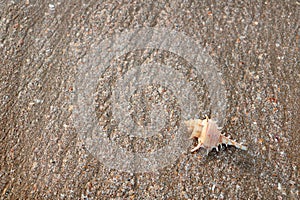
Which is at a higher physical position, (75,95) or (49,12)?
(49,12)

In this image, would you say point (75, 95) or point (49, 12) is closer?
point (75, 95)

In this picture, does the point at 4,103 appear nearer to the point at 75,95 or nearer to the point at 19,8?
the point at 75,95

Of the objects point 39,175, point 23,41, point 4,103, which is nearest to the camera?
point 39,175

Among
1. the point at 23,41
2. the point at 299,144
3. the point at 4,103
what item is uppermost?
the point at 23,41

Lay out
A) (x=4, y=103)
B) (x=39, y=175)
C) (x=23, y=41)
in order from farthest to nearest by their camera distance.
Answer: (x=23, y=41) < (x=4, y=103) < (x=39, y=175)

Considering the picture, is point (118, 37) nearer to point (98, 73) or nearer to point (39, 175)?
point (98, 73)

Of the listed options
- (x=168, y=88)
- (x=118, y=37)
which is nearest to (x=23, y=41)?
(x=118, y=37)
